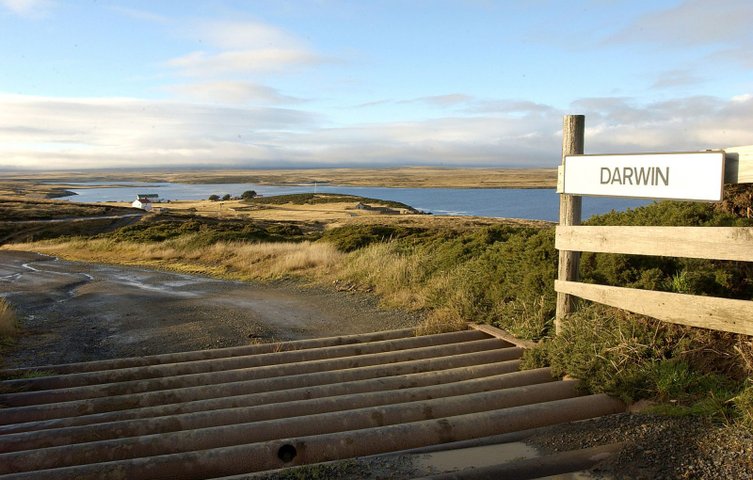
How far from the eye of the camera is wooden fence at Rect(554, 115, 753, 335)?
14.6 feet

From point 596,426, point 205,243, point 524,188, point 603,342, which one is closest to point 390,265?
point 603,342

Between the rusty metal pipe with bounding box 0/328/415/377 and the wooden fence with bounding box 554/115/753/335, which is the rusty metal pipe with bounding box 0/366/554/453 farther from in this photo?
the rusty metal pipe with bounding box 0/328/415/377

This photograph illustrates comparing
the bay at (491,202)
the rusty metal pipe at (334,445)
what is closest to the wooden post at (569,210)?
the rusty metal pipe at (334,445)

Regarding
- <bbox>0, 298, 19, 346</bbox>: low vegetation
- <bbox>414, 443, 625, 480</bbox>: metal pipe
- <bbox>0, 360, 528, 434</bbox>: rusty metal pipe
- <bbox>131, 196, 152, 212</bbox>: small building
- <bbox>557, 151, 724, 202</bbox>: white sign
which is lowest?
<bbox>131, 196, 152, 212</bbox>: small building

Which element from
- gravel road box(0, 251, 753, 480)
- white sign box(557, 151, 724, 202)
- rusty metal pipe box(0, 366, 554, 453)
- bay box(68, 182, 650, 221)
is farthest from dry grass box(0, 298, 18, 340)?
bay box(68, 182, 650, 221)

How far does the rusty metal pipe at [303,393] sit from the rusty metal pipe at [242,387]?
6.3 inches

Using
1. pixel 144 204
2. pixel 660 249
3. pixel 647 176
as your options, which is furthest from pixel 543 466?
pixel 144 204

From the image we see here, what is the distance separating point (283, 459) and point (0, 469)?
187 cm

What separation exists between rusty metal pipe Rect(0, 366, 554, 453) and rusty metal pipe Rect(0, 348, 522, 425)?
57 cm

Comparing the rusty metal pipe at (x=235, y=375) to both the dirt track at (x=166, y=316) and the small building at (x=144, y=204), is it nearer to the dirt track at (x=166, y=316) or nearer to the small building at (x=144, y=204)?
the dirt track at (x=166, y=316)

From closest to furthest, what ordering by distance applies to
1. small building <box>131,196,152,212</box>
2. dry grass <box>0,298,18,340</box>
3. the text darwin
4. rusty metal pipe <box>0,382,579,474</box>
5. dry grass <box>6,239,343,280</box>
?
rusty metal pipe <box>0,382,579,474</box>, the text darwin, dry grass <box>0,298,18,340</box>, dry grass <box>6,239,343,280</box>, small building <box>131,196,152,212</box>

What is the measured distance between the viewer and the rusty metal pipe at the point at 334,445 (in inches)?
158

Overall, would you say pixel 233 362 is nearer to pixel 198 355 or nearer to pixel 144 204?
pixel 198 355

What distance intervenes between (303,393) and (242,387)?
0.65m
